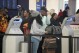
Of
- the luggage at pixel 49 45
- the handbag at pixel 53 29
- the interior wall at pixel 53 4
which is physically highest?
the interior wall at pixel 53 4

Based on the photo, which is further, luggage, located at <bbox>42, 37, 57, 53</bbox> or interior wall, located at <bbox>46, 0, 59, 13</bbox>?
interior wall, located at <bbox>46, 0, 59, 13</bbox>

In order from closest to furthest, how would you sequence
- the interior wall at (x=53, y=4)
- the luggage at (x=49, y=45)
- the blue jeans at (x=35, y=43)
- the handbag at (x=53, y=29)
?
the luggage at (x=49, y=45), the blue jeans at (x=35, y=43), the handbag at (x=53, y=29), the interior wall at (x=53, y=4)

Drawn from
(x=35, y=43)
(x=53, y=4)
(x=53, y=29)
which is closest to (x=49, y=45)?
(x=35, y=43)

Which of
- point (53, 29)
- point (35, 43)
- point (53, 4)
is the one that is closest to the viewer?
point (35, 43)

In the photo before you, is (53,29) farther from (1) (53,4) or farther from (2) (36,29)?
(1) (53,4)

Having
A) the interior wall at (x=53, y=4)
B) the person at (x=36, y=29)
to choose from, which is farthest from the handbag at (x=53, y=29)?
the interior wall at (x=53, y=4)

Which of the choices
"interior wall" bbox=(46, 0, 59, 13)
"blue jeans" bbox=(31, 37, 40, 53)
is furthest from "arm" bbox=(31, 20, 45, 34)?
"interior wall" bbox=(46, 0, 59, 13)

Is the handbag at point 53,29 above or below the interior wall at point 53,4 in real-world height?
below

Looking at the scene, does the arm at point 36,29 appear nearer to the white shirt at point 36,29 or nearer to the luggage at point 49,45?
the white shirt at point 36,29

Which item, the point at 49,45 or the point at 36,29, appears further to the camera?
the point at 36,29

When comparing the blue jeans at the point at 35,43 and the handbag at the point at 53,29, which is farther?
the handbag at the point at 53,29

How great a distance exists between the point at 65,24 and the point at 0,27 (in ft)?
7.29

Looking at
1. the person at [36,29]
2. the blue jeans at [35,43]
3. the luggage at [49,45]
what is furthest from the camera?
the person at [36,29]

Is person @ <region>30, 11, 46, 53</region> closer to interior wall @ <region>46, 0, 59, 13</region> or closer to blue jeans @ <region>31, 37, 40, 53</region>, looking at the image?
blue jeans @ <region>31, 37, 40, 53</region>
